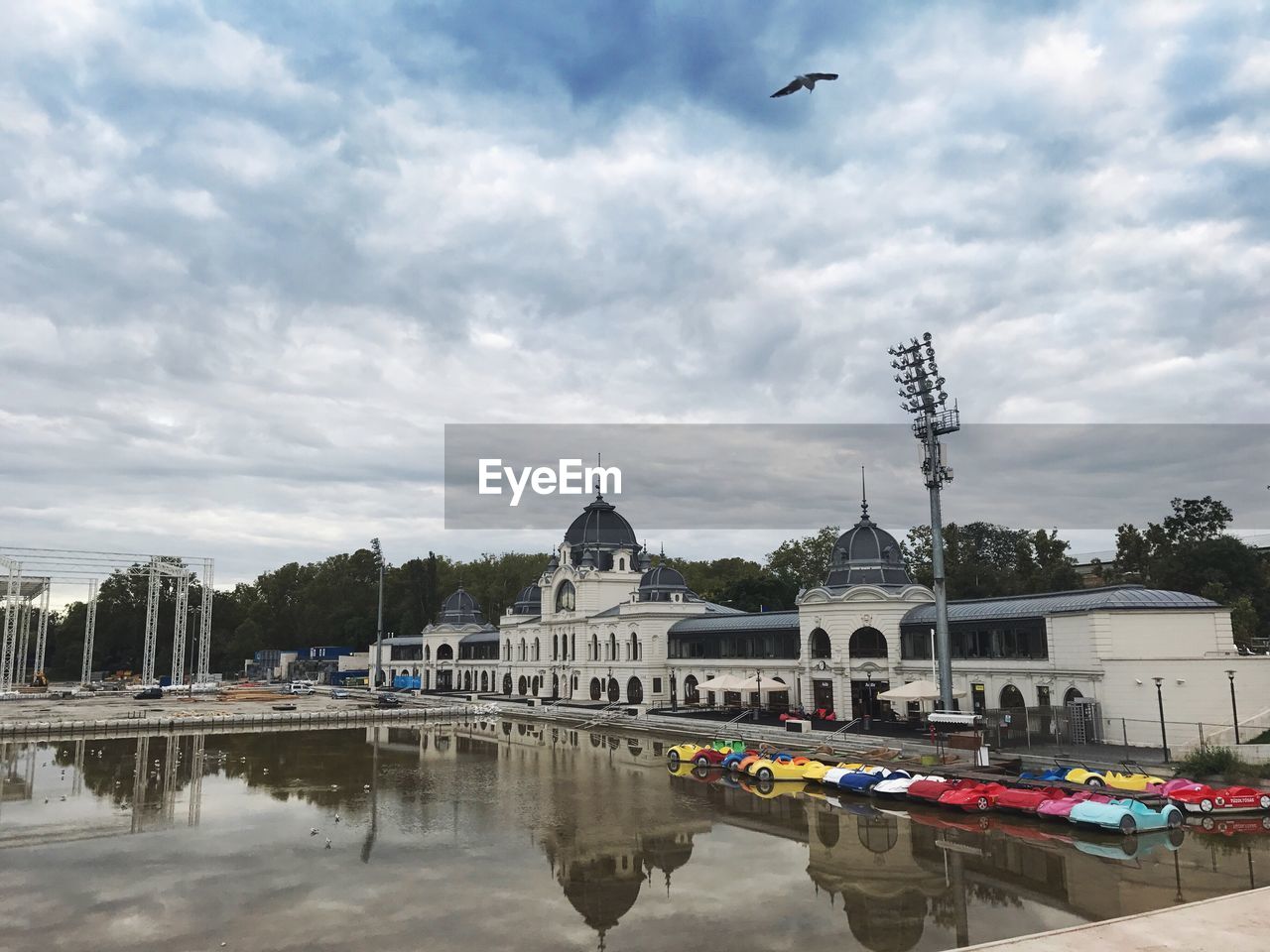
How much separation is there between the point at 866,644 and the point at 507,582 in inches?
3735

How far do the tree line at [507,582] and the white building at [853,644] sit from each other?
2438 cm

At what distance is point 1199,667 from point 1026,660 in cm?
797

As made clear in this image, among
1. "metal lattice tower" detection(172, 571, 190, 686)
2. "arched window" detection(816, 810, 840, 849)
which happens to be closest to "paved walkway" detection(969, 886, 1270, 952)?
"arched window" detection(816, 810, 840, 849)

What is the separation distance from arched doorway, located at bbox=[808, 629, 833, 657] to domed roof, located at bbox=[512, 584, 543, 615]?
40177 mm

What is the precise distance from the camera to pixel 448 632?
106750 mm

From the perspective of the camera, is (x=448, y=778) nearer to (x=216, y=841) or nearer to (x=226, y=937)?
(x=216, y=841)

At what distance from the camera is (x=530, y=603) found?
95.2 meters

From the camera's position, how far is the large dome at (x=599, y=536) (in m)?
85.2

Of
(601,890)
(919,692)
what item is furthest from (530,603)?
(601,890)

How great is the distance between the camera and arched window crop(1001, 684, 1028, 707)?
46.5m

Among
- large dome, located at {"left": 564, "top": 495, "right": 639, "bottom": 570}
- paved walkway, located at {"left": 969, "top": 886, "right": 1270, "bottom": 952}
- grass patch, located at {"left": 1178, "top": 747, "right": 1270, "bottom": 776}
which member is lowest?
paved walkway, located at {"left": 969, "top": 886, "right": 1270, "bottom": 952}

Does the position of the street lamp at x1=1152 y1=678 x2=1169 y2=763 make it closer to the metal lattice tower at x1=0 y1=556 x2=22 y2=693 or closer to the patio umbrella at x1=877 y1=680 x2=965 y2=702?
the patio umbrella at x1=877 y1=680 x2=965 y2=702

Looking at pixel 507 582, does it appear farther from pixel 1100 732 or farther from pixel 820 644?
pixel 1100 732

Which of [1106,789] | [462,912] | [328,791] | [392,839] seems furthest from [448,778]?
[1106,789]
